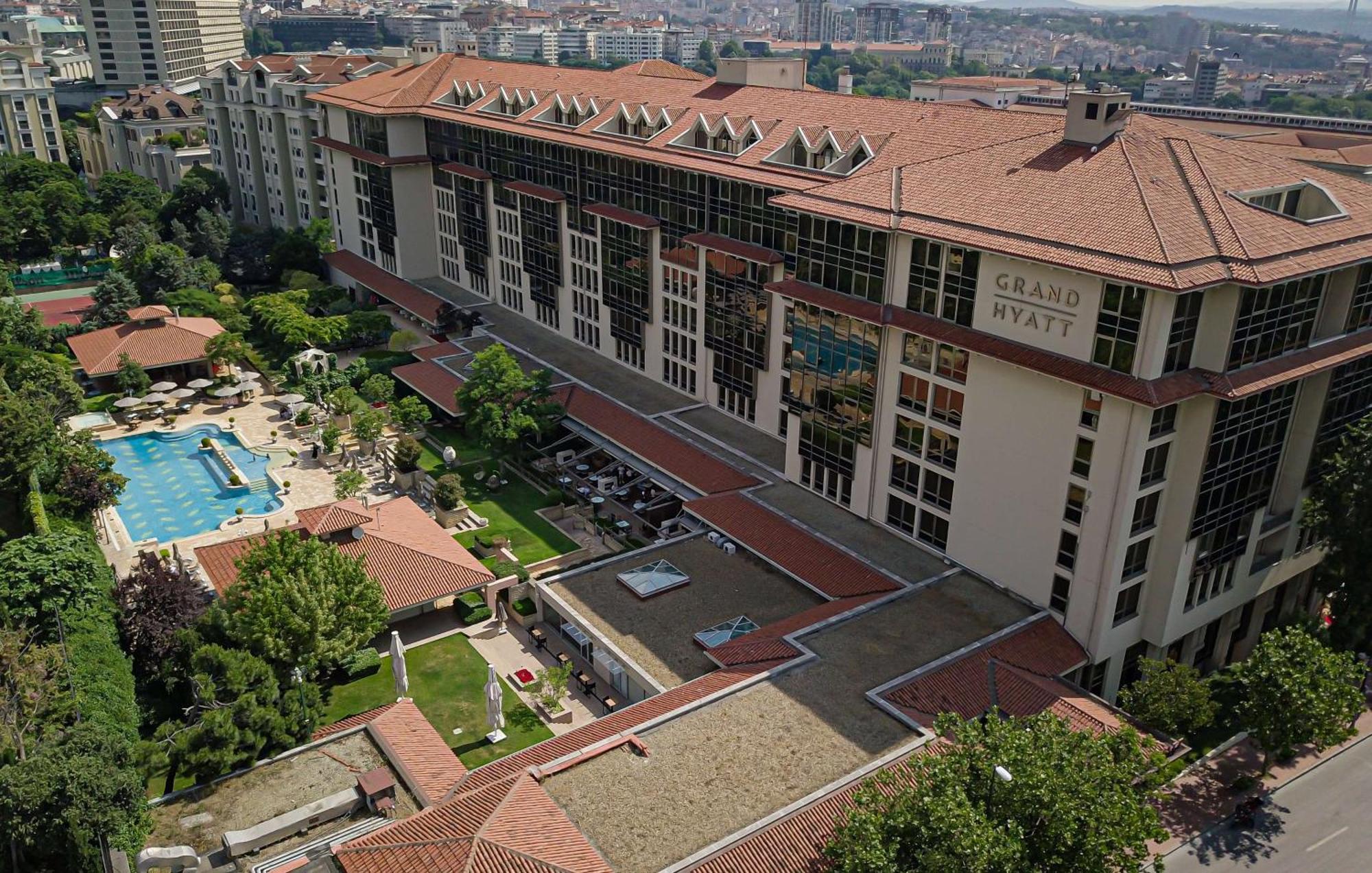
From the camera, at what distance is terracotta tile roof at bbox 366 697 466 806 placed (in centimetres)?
3469

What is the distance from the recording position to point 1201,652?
45.2 meters

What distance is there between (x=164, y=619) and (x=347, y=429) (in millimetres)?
28178

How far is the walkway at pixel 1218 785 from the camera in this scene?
35.3 meters

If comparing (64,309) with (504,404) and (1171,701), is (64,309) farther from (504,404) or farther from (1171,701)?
(1171,701)

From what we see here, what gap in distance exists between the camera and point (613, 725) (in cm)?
3566

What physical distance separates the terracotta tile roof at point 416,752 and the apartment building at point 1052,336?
21.9 meters

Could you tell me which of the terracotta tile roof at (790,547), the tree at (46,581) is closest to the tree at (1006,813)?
the terracotta tile roof at (790,547)

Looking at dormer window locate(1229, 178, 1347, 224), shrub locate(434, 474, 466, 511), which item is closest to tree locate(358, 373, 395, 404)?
shrub locate(434, 474, 466, 511)

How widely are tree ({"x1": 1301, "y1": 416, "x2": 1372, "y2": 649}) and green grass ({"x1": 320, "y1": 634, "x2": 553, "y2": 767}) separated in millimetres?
32351

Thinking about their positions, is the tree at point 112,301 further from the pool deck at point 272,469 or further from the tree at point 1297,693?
the tree at point 1297,693

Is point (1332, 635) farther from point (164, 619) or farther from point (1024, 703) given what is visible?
point (164, 619)

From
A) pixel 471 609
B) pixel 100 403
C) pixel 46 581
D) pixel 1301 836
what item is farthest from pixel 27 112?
pixel 1301 836

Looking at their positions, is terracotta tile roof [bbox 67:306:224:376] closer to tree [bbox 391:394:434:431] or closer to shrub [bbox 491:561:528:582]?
tree [bbox 391:394:434:431]

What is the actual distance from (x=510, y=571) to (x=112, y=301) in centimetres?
5598
